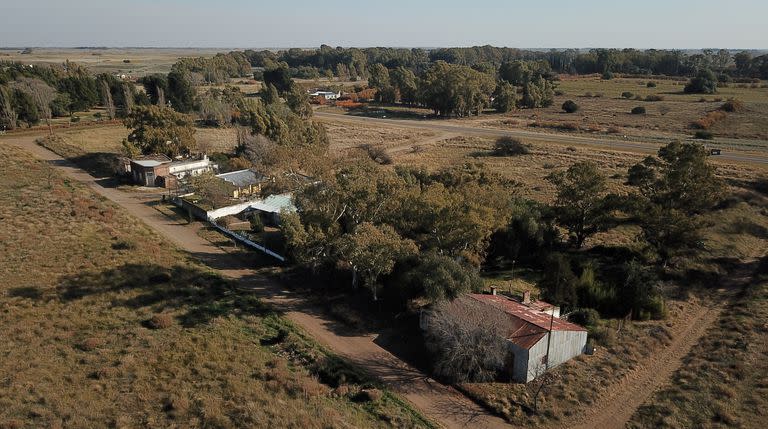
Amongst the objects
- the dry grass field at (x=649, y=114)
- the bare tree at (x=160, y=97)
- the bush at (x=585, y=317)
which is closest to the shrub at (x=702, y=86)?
the dry grass field at (x=649, y=114)

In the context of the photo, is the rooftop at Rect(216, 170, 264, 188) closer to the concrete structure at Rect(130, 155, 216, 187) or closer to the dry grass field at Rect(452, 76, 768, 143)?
the concrete structure at Rect(130, 155, 216, 187)

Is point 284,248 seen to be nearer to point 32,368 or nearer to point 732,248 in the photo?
point 32,368

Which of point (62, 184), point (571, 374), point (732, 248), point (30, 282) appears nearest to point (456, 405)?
point (571, 374)

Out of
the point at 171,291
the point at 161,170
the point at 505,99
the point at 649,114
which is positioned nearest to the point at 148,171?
the point at 161,170

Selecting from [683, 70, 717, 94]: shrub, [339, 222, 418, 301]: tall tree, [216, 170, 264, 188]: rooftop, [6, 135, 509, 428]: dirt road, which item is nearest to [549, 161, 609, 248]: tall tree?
[339, 222, 418, 301]: tall tree

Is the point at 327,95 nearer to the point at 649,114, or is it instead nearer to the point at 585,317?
the point at 649,114

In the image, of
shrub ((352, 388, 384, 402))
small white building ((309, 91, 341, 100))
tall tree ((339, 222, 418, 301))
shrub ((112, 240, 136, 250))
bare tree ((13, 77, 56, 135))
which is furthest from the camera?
small white building ((309, 91, 341, 100))
